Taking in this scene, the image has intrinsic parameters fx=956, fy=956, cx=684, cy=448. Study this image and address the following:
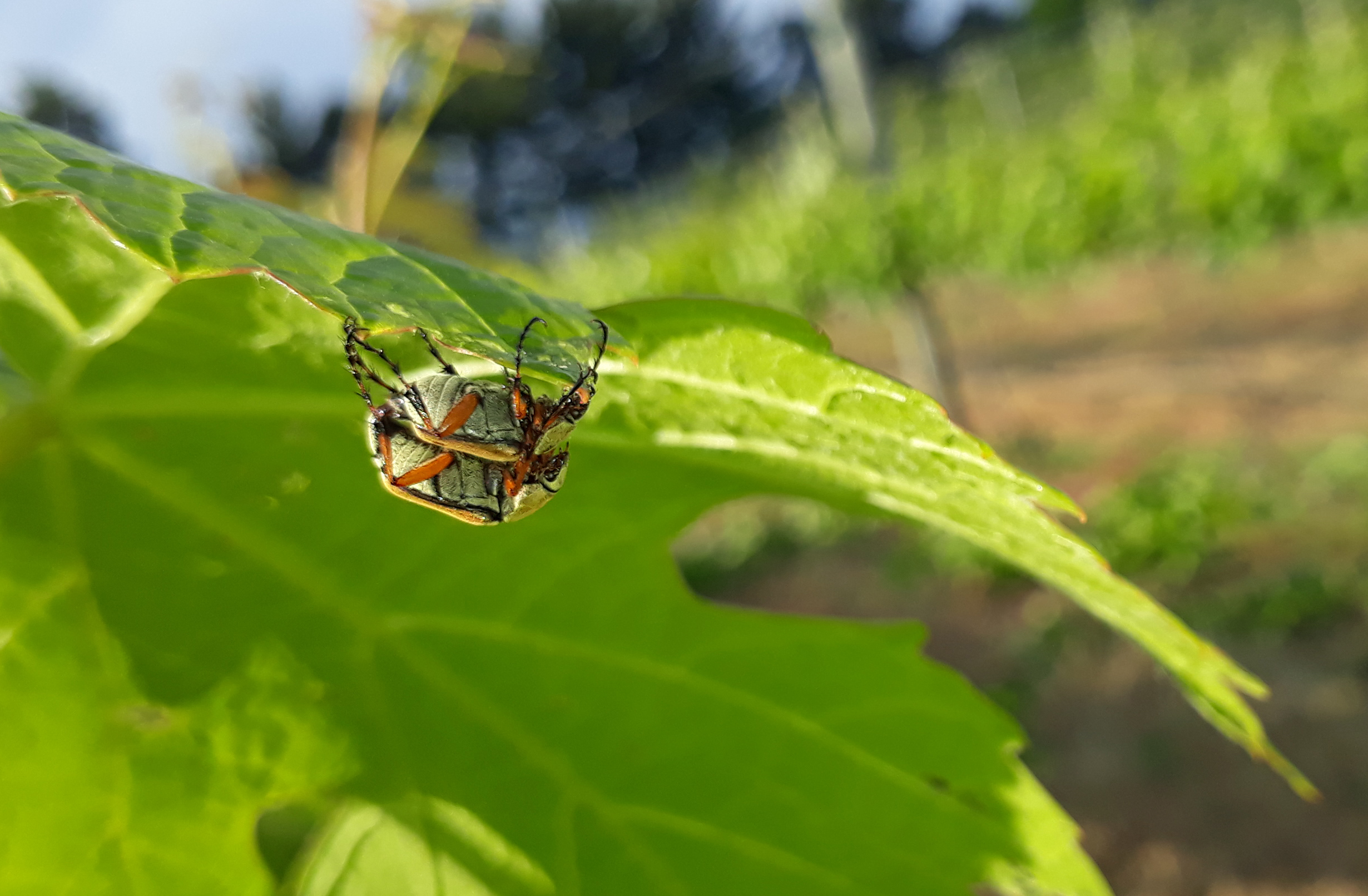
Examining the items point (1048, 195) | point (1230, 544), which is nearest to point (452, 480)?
point (1230, 544)

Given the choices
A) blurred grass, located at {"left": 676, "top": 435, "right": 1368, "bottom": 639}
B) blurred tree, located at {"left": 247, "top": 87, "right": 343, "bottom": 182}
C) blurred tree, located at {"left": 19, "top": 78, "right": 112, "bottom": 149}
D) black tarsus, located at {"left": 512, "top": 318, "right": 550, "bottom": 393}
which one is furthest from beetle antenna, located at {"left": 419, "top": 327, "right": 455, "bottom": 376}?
blurred tree, located at {"left": 247, "top": 87, "right": 343, "bottom": 182}

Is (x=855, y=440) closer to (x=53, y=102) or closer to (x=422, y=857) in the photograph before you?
(x=422, y=857)

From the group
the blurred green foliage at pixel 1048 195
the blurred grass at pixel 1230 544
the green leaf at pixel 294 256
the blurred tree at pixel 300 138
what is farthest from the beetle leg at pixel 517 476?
the blurred tree at pixel 300 138

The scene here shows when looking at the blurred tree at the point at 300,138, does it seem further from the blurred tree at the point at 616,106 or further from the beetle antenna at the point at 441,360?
the beetle antenna at the point at 441,360

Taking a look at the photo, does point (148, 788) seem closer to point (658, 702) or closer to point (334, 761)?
point (334, 761)

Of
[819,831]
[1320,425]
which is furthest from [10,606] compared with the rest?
[1320,425]

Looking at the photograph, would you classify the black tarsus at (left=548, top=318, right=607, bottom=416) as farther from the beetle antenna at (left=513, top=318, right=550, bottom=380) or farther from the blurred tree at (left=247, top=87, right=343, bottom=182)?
the blurred tree at (left=247, top=87, right=343, bottom=182)
